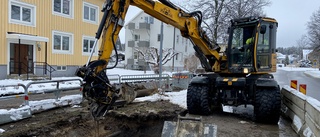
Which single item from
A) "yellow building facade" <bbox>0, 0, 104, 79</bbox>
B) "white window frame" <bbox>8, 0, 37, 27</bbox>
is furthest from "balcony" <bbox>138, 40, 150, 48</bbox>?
"white window frame" <bbox>8, 0, 37, 27</bbox>

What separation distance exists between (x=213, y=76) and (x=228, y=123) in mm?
1740

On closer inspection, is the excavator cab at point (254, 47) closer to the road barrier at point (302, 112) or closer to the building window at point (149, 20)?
the road barrier at point (302, 112)

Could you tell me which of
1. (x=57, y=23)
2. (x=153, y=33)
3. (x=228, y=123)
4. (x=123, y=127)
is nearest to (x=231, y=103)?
(x=228, y=123)

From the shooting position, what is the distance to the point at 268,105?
7.80 metres

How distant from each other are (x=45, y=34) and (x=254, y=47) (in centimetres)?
1493

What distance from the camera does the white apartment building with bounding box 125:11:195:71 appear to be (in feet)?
145

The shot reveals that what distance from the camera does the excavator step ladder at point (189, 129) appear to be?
4.99 meters

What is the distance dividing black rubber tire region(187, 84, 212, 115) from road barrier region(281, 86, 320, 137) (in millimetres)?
2380

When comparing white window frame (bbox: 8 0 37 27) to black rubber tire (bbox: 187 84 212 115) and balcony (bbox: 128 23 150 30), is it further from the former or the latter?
balcony (bbox: 128 23 150 30)

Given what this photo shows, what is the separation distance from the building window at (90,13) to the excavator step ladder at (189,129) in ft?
60.9

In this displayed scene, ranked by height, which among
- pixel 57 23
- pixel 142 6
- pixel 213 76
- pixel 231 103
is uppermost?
pixel 57 23

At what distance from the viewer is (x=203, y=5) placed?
85.1ft

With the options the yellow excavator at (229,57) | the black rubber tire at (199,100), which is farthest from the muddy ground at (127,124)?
the yellow excavator at (229,57)

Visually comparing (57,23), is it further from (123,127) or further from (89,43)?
(123,127)
